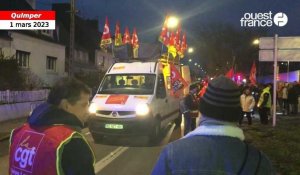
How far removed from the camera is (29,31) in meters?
33.3

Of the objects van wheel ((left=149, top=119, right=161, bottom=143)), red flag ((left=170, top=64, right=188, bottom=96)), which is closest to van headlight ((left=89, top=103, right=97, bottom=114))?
van wheel ((left=149, top=119, right=161, bottom=143))

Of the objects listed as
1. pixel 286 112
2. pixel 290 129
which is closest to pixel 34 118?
pixel 290 129

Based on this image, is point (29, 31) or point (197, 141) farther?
point (29, 31)

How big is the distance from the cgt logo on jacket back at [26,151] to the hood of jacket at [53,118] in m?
0.07

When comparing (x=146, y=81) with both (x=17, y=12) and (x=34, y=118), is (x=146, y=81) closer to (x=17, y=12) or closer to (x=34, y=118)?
(x=34, y=118)

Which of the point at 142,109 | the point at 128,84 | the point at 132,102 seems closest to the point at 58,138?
the point at 142,109

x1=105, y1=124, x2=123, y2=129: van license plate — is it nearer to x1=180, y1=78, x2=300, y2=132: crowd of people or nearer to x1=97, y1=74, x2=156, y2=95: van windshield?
x1=97, y1=74, x2=156, y2=95: van windshield

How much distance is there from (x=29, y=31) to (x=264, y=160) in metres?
32.3

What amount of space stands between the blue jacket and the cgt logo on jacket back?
32.5 inches

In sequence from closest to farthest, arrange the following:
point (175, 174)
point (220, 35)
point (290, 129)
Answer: point (175, 174)
point (290, 129)
point (220, 35)

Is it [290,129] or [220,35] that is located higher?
[220,35]

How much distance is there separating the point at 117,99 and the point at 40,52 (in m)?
22.3

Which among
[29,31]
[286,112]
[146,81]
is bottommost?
[286,112]

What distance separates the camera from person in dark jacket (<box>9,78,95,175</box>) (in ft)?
9.12
